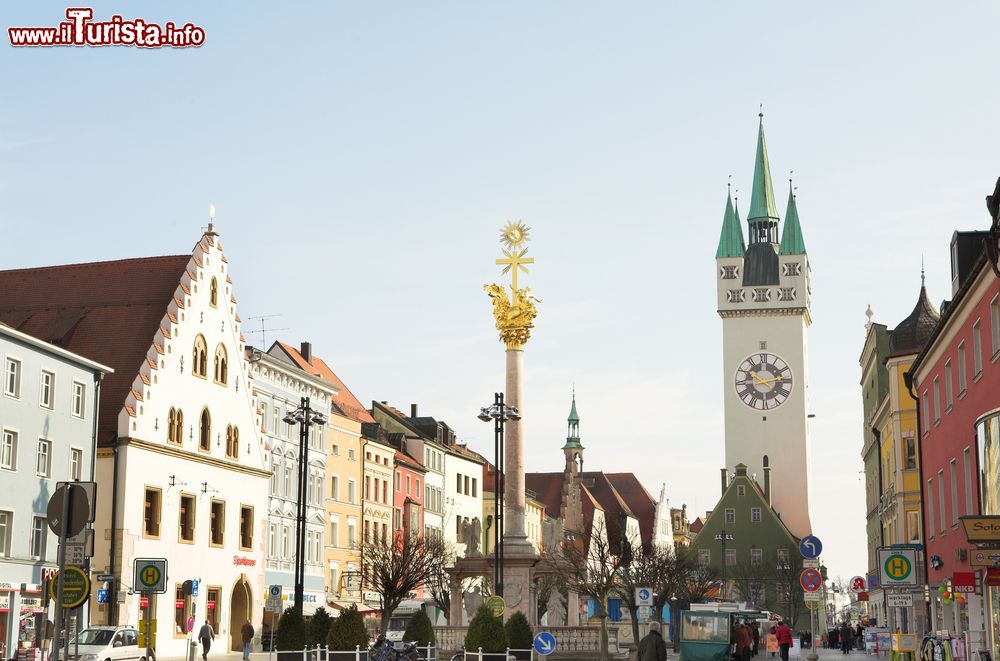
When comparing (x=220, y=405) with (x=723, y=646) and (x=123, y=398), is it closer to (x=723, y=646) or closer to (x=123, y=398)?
(x=123, y=398)

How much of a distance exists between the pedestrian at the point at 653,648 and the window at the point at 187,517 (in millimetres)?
35726

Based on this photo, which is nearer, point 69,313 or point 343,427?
point 69,313

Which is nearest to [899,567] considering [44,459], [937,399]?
[937,399]

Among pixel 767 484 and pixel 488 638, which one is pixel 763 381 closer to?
pixel 767 484

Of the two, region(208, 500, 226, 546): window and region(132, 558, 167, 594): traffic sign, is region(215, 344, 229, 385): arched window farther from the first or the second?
region(132, 558, 167, 594): traffic sign

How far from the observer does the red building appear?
2969cm

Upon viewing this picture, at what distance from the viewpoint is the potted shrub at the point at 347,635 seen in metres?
37.6

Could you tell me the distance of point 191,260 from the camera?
58750 millimetres

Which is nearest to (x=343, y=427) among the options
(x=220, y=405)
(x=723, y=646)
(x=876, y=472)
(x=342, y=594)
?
(x=342, y=594)

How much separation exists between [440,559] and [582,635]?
112 feet

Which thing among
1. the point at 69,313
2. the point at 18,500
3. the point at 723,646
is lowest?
the point at 723,646

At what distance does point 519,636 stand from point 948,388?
13610 mm

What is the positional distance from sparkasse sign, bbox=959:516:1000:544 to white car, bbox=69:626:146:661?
76.5ft

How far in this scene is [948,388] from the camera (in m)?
38.0
